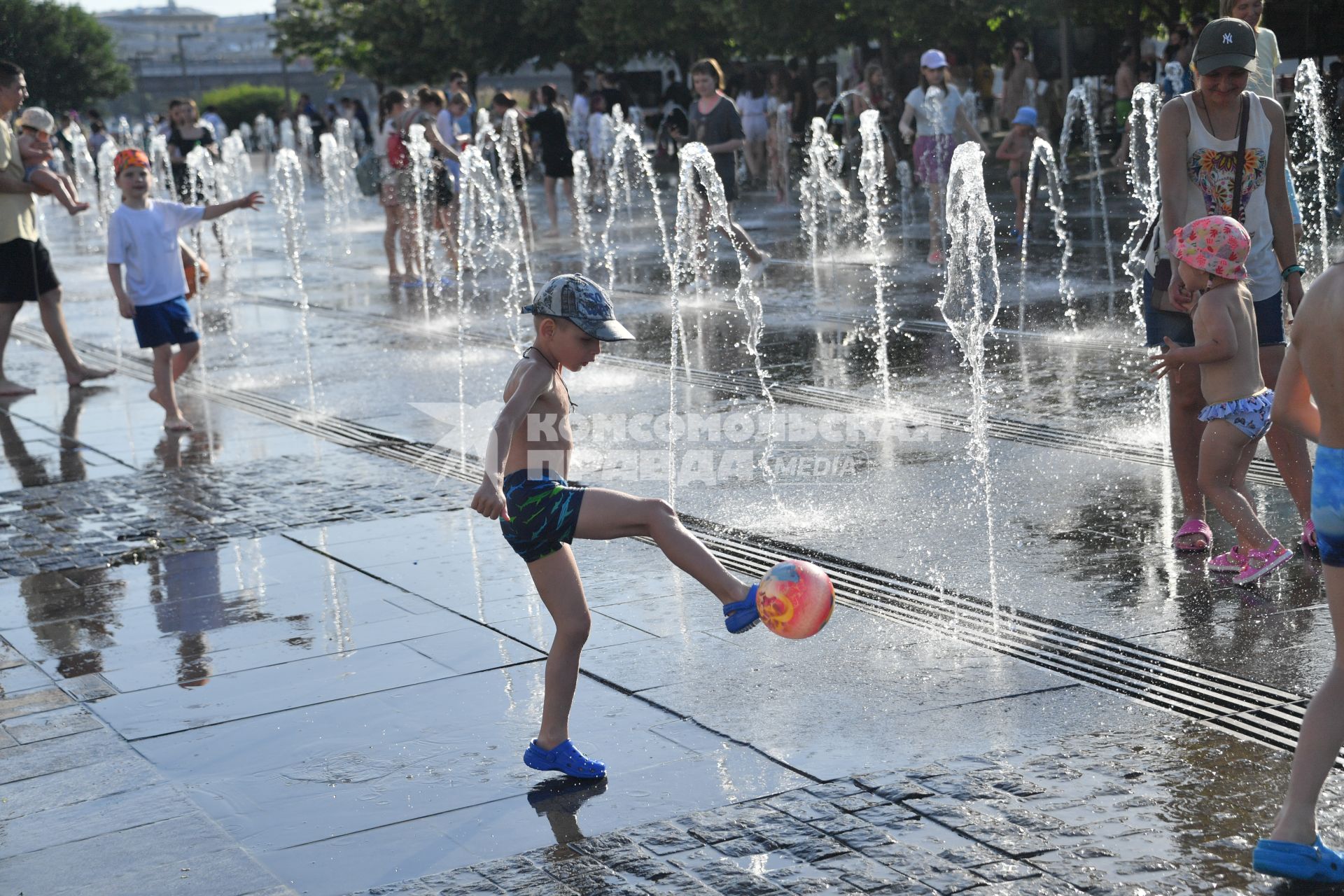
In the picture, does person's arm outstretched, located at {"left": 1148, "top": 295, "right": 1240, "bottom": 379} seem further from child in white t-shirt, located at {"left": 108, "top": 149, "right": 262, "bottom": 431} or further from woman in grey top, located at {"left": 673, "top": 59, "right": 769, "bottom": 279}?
woman in grey top, located at {"left": 673, "top": 59, "right": 769, "bottom": 279}

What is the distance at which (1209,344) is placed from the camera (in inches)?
209

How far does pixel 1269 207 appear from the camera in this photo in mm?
5863

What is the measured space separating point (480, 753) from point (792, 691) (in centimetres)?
93

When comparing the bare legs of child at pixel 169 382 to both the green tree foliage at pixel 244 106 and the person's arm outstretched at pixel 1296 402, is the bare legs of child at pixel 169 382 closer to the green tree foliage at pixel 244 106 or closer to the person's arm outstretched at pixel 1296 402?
the person's arm outstretched at pixel 1296 402

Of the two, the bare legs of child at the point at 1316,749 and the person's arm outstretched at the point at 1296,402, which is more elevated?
the person's arm outstretched at the point at 1296,402

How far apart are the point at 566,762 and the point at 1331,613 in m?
1.86

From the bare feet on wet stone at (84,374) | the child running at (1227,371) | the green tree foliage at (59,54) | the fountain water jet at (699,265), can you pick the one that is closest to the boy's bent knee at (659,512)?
the child running at (1227,371)

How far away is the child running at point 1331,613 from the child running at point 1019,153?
12192 mm

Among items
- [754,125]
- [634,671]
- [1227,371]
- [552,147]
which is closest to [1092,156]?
[754,125]

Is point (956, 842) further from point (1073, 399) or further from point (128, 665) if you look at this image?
point (1073, 399)

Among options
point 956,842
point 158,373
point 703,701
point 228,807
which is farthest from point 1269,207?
point 158,373

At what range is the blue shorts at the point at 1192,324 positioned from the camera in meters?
5.71

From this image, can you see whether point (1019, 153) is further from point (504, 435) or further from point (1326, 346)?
point (1326, 346)

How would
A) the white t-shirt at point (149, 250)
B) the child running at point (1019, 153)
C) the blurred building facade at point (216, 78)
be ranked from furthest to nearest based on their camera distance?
the blurred building facade at point (216, 78)
the child running at point (1019, 153)
the white t-shirt at point (149, 250)
